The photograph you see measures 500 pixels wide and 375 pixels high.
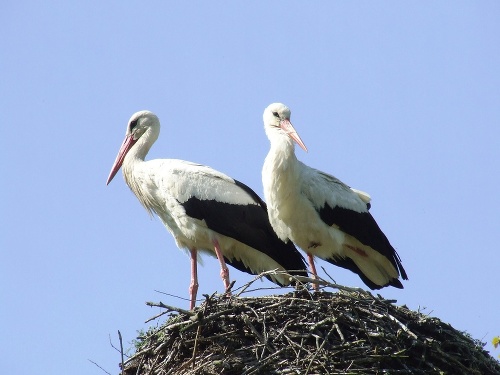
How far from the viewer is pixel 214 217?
11867 millimetres

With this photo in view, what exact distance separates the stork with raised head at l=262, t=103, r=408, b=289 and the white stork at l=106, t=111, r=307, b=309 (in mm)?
404

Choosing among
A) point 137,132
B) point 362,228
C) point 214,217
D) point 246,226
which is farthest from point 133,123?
point 362,228

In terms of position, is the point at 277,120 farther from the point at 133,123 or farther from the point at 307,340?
the point at 307,340

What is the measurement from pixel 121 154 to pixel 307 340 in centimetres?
446

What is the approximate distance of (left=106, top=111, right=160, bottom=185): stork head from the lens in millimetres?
12992

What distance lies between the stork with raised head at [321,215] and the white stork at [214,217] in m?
0.40

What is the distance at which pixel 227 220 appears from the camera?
1188cm

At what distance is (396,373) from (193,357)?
1379mm

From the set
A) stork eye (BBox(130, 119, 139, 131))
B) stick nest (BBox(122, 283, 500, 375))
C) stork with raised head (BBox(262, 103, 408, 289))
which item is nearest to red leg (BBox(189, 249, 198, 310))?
stork with raised head (BBox(262, 103, 408, 289))

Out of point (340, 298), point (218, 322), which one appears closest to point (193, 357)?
point (218, 322)

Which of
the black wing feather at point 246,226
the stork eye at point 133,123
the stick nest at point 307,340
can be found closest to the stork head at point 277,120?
the black wing feather at point 246,226

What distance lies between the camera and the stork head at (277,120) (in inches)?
467

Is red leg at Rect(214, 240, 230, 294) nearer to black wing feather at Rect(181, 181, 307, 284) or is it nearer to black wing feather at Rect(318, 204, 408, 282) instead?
black wing feather at Rect(181, 181, 307, 284)

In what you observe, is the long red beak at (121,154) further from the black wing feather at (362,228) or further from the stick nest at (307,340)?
the stick nest at (307,340)
